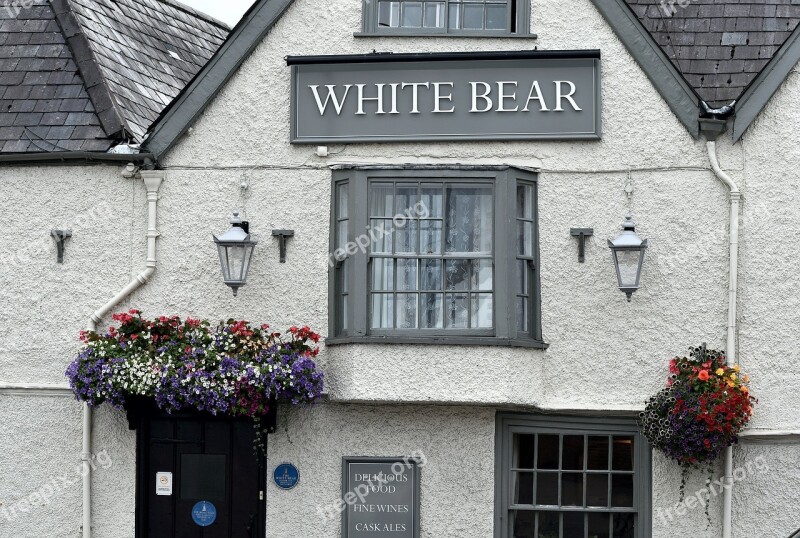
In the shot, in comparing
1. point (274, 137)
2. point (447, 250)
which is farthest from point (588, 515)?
point (274, 137)

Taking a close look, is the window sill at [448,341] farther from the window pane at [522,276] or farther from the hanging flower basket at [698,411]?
the hanging flower basket at [698,411]

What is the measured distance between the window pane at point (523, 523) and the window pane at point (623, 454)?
0.90 meters

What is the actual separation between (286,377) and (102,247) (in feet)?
7.78

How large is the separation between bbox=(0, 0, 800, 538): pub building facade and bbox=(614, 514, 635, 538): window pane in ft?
0.07

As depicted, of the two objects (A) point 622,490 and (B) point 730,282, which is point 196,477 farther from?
(B) point 730,282

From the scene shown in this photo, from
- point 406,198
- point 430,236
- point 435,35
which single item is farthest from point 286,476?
point 435,35

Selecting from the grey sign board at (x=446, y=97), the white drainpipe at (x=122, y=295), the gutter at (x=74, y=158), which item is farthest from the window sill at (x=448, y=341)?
the gutter at (x=74, y=158)

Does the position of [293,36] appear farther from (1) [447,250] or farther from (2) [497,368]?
(2) [497,368]

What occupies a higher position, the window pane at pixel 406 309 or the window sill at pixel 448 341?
the window pane at pixel 406 309

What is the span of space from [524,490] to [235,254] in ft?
11.4

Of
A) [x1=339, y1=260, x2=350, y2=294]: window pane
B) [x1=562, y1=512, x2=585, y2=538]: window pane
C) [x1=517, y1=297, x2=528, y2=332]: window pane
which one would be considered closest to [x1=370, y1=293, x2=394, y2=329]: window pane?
[x1=339, y1=260, x2=350, y2=294]: window pane

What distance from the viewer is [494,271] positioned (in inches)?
476

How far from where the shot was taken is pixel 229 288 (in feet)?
41.4

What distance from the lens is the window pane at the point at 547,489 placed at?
1231cm
